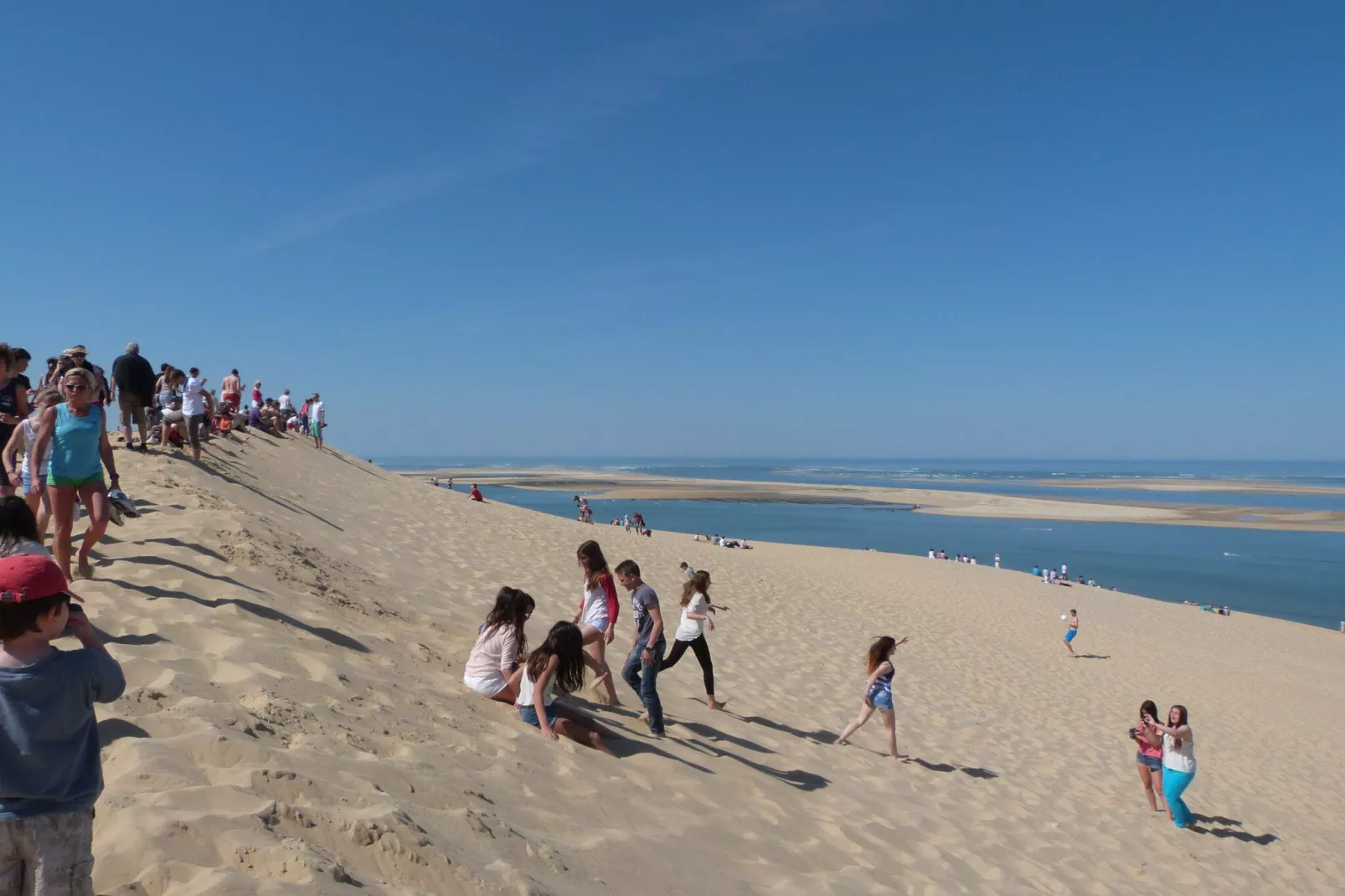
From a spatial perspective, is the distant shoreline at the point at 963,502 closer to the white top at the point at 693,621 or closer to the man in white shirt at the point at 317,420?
the man in white shirt at the point at 317,420

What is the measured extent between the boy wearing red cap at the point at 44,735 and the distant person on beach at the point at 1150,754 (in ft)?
28.7

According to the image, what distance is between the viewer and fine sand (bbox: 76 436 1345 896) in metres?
3.33

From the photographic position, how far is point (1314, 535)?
164 ft

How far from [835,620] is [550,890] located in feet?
45.2

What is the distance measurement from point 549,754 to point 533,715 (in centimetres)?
52

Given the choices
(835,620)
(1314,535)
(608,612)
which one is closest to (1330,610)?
(835,620)

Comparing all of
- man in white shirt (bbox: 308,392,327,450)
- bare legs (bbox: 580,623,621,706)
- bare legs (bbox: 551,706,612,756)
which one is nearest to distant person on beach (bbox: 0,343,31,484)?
bare legs (bbox: 580,623,621,706)

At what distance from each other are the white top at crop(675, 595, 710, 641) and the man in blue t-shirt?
700 millimetres

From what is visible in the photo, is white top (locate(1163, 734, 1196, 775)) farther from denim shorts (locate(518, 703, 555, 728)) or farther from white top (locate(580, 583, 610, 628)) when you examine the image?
denim shorts (locate(518, 703, 555, 728))

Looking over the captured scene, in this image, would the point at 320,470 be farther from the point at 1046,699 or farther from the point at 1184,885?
the point at 1184,885

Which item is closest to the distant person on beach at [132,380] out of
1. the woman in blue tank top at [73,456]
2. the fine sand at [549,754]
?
the fine sand at [549,754]

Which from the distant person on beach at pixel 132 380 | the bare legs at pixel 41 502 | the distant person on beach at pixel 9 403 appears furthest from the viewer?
the distant person on beach at pixel 132 380

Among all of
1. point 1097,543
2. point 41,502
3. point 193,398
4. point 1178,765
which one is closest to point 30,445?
point 41,502

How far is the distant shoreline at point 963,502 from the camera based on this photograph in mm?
61188
